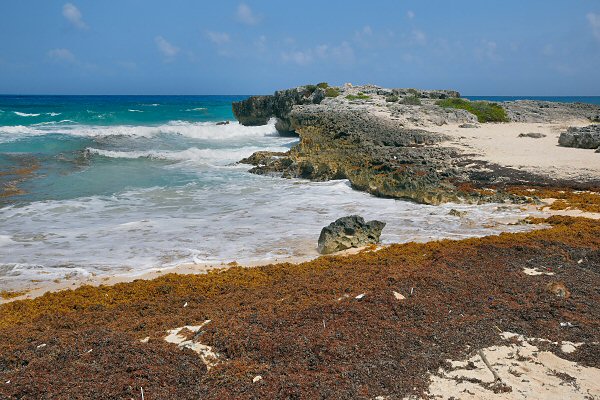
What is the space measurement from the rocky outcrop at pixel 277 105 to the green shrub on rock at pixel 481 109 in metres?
9.09

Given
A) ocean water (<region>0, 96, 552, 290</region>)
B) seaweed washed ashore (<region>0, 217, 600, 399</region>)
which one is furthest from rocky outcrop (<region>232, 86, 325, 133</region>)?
seaweed washed ashore (<region>0, 217, 600, 399</region>)

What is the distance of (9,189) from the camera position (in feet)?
55.4

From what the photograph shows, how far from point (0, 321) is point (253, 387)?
12.9 ft

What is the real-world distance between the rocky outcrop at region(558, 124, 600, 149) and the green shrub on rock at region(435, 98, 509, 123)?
35.2ft

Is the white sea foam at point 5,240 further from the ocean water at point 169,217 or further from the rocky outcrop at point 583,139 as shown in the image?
the rocky outcrop at point 583,139

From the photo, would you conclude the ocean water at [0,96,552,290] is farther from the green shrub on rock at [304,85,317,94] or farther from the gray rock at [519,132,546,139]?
the green shrub on rock at [304,85,317,94]

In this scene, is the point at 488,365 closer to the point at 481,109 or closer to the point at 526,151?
the point at 526,151

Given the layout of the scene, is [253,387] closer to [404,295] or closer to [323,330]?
[323,330]

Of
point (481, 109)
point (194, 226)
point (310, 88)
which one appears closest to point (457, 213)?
point (194, 226)

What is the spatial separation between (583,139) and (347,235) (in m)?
15.8

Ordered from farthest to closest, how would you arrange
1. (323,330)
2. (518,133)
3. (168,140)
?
(168,140) → (518,133) → (323,330)

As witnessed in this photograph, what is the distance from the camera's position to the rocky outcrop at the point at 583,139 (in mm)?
20109

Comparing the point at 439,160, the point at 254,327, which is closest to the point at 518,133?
the point at 439,160

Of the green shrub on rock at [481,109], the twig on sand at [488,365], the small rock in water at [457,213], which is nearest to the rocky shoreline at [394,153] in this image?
the green shrub on rock at [481,109]
